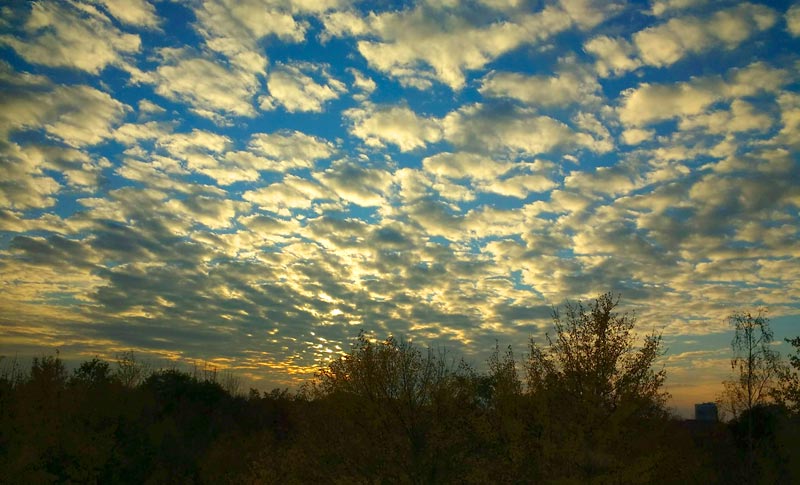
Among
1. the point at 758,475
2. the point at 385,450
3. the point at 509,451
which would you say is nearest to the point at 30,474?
the point at 385,450

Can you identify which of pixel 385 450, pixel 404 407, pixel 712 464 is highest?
pixel 404 407

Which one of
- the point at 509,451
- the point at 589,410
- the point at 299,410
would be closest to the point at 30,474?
the point at 299,410

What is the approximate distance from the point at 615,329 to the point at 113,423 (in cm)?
4845

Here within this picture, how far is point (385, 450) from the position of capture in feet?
123

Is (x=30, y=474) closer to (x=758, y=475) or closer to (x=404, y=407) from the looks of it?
(x=404, y=407)

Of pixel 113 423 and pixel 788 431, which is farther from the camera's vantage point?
pixel 113 423

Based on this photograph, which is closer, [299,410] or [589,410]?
[589,410]

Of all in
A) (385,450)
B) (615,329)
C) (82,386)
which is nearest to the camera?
(615,329)

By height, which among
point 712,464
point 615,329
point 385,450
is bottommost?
point 712,464

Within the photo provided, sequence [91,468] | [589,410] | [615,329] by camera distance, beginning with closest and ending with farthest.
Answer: [589,410] < [615,329] < [91,468]

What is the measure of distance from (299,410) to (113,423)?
18781 mm

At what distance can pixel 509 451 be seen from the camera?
34000mm

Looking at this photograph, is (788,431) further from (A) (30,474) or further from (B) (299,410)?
(A) (30,474)

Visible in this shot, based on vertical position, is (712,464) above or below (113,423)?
below
